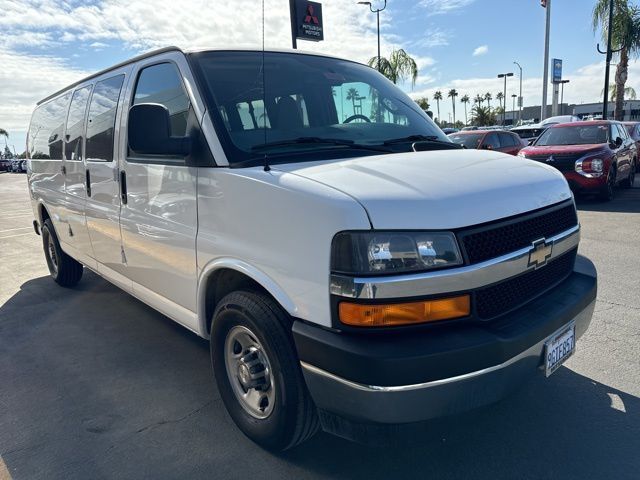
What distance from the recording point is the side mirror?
2576mm

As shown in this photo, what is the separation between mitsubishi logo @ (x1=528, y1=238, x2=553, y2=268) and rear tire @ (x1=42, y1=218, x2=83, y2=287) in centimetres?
507

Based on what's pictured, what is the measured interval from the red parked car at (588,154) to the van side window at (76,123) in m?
8.83

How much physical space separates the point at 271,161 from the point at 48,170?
398cm

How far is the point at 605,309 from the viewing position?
14.5 feet

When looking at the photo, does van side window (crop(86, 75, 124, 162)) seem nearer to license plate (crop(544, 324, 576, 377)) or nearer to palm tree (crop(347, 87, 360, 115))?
palm tree (crop(347, 87, 360, 115))

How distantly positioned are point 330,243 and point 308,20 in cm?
1241

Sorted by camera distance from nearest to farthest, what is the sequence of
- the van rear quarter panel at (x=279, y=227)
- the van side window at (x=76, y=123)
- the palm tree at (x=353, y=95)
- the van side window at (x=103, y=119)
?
the van rear quarter panel at (x=279, y=227) < the palm tree at (x=353, y=95) < the van side window at (x=103, y=119) < the van side window at (x=76, y=123)

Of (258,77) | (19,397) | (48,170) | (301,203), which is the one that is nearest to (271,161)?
(301,203)

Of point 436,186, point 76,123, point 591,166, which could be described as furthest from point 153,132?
point 591,166

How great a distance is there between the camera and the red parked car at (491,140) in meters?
12.6

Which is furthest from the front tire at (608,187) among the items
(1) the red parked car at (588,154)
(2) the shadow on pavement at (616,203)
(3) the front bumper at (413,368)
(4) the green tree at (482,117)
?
(4) the green tree at (482,117)

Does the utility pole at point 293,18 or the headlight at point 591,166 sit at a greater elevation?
the utility pole at point 293,18

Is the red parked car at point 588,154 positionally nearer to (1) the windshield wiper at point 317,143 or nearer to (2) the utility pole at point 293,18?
(2) the utility pole at point 293,18

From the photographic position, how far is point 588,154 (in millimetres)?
10078
